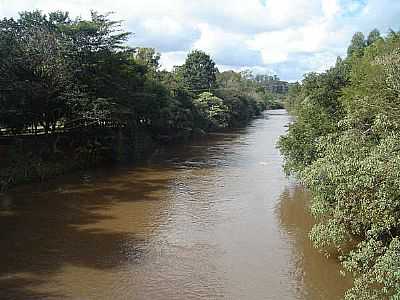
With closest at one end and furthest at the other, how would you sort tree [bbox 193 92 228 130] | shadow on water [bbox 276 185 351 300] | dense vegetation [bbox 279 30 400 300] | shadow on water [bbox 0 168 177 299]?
dense vegetation [bbox 279 30 400 300] → shadow on water [bbox 276 185 351 300] → shadow on water [bbox 0 168 177 299] → tree [bbox 193 92 228 130]

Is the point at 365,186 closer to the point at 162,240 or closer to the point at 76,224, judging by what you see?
the point at 162,240

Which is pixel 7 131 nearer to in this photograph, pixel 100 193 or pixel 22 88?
pixel 22 88

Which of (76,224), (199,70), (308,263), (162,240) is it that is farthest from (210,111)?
(308,263)

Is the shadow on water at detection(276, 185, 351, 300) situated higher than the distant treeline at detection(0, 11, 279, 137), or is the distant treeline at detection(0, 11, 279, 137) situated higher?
the distant treeline at detection(0, 11, 279, 137)

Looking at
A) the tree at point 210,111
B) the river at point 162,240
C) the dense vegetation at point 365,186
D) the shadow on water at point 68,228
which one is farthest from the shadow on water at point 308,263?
the tree at point 210,111

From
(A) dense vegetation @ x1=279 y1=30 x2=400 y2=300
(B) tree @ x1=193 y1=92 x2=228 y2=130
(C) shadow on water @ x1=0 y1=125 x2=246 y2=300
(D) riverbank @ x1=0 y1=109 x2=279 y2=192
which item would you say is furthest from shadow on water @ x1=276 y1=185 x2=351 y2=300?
(B) tree @ x1=193 y1=92 x2=228 y2=130

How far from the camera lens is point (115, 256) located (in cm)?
1730

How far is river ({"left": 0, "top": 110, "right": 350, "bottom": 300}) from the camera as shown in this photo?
580 inches

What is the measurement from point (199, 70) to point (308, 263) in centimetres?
7663

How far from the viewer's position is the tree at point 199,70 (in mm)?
86531

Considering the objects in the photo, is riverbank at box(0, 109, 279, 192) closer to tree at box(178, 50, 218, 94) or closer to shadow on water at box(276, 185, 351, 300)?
shadow on water at box(276, 185, 351, 300)

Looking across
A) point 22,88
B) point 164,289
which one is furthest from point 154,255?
point 22,88

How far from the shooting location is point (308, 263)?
16.8m

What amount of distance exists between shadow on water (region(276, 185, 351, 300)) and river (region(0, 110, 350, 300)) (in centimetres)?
4
